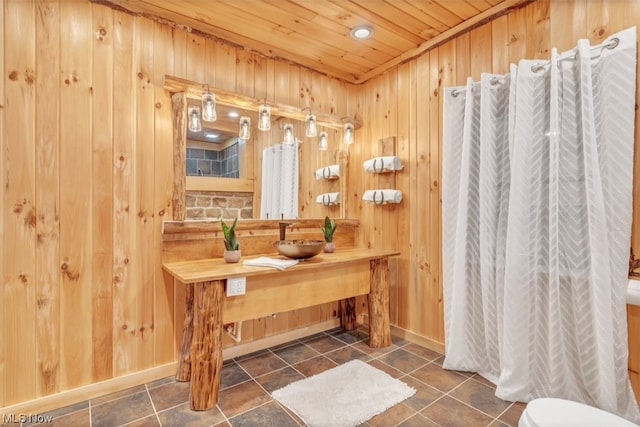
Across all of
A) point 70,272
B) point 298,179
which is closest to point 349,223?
point 298,179

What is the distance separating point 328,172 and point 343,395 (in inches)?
72.5

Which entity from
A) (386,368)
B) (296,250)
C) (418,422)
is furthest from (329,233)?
(418,422)

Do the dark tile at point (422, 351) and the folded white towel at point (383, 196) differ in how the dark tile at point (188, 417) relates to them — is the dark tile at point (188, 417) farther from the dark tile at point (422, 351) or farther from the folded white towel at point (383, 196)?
the folded white towel at point (383, 196)

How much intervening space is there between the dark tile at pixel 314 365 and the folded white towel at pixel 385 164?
1.59m

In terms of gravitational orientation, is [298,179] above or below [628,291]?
above

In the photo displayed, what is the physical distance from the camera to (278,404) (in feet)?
6.12

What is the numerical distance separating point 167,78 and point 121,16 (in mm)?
434

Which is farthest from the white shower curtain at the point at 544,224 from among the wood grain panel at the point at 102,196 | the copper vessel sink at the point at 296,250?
the wood grain panel at the point at 102,196

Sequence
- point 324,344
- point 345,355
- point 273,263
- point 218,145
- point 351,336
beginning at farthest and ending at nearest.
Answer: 1. point 351,336
2. point 324,344
3. point 345,355
4. point 218,145
5. point 273,263

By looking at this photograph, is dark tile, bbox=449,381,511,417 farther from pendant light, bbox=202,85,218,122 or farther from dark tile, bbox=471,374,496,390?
pendant light, bbox=202,85,218,122

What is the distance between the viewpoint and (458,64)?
2389mm

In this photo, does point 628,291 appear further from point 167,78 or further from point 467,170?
point 167,78

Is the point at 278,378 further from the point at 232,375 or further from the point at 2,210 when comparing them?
the point at 2,210

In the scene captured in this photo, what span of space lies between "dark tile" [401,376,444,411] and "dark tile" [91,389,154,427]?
146cm
